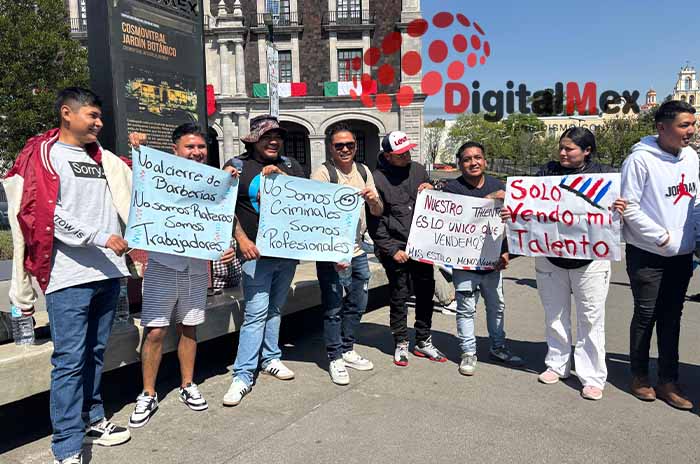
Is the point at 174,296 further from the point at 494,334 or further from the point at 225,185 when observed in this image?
the point at 494,334

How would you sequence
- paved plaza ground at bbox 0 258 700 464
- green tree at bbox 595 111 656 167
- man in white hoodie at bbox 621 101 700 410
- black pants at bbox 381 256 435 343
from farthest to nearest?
1. green tree at bbox 595 111 656 167
2. black pants at bbox 381 256 435 343
3. man in white hoodie at bbox 621 101 700 410
4. paved plaza ground at bbox 0 258 700 464

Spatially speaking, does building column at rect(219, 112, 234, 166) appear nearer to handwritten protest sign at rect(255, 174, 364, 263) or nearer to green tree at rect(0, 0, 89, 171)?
green tree at rect(0, 0, 89, 171)

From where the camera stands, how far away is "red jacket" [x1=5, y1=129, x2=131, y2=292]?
2895 millimetres

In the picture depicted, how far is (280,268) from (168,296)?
902 millimetres

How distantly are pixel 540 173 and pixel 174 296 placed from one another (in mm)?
2994

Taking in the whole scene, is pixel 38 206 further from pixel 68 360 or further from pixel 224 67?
pixel 224 67

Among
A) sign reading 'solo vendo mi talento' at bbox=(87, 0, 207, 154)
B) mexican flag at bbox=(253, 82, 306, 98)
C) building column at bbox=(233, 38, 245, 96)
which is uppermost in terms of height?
building column at bbox=(233, 38, 245, 96)

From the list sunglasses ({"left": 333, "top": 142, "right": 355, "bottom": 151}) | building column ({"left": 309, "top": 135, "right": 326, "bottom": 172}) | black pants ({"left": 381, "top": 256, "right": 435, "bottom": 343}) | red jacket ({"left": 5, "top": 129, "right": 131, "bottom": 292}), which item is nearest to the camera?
red jacket ({"left": 5, "top": 129, "right": 131, "bottom": 292})

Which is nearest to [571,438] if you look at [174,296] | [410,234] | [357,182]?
[410,234]

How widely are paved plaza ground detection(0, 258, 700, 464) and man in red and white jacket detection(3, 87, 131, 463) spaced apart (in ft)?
1.67

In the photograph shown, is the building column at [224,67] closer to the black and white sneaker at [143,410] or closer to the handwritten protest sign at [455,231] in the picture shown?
the handwritten protest sign at [455,231]

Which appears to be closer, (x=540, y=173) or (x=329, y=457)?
(x=329, y=457)

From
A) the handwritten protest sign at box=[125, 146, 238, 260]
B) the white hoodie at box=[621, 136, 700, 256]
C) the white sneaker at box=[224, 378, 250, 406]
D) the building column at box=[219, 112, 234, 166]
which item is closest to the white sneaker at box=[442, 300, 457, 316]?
the white hoodie at box=[621, 136, 700, 256]

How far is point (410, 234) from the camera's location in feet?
15.3
